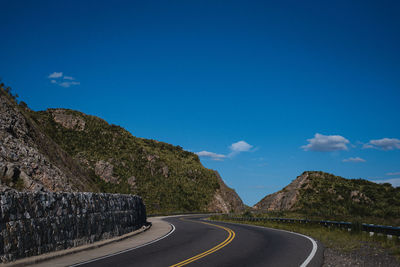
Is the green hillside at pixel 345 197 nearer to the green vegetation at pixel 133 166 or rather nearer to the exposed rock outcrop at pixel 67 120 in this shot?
the green vegetation at pixel 133 166

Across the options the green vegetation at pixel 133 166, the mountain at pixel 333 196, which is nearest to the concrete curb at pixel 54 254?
the mountain at pixel 333 196

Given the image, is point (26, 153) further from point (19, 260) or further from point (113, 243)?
point (19, 260)

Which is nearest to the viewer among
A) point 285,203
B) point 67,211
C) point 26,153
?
point 67,211

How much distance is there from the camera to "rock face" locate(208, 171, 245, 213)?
288 feet

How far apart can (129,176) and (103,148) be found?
11522 millimetres

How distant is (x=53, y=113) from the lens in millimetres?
89625

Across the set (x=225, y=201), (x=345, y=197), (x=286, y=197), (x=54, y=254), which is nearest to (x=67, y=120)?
(x=225, y=201)

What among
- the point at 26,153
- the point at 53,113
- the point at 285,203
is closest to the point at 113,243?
the point at 26,153

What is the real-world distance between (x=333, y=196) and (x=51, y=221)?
4464cm

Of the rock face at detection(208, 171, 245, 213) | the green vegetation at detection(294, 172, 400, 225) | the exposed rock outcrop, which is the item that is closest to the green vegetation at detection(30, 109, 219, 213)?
the exposed rock outcrop

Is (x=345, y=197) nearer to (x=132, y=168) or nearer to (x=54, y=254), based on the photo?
(x=54, y=254)

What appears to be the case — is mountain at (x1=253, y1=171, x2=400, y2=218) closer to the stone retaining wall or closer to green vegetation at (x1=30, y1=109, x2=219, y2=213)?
green vegetation at (x1=30, y1=109, x2=219, y2=213)

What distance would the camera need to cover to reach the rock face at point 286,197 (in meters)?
52.1

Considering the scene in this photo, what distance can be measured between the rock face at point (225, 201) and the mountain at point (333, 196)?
30.5 m
